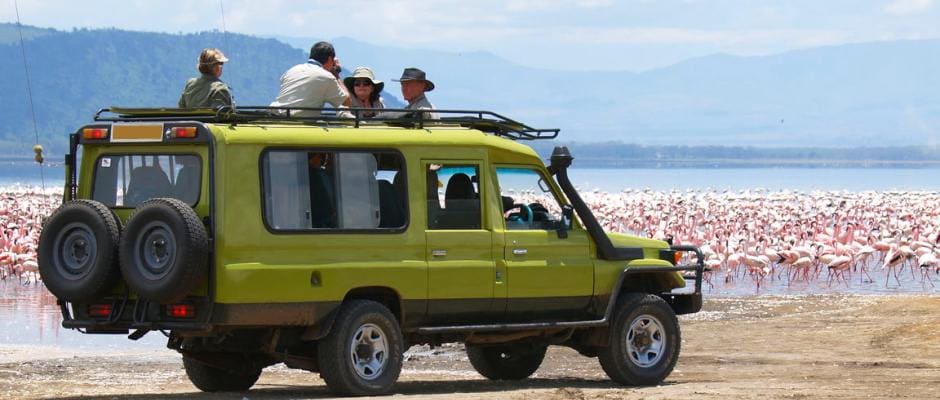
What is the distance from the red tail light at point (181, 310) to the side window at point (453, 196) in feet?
6.17

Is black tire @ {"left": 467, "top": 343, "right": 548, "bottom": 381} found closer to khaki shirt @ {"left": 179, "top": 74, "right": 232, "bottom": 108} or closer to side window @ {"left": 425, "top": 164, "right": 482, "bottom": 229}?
side window @ {"left": 425, "top": 164, "right": 482, "bottom": 229}

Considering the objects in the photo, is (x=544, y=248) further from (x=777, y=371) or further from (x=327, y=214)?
(x=777, y=371)

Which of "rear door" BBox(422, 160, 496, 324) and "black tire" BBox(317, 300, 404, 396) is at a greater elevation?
"rear door" BBox(422, 160, 496, 324)

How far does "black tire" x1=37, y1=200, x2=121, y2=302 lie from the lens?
1093cm

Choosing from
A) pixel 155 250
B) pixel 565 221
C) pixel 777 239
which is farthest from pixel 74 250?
pixel 777 239

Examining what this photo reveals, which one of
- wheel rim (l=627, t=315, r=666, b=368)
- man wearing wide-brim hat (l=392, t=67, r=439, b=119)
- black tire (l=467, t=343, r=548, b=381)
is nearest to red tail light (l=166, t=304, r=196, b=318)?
man wearing wide-brim hat (l=392, t=67, r=439, b=119)

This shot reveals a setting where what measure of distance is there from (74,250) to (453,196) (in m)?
2.67

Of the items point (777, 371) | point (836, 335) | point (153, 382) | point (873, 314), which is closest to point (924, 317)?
point (873, 314)

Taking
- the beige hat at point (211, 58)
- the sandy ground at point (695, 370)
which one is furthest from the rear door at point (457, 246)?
the beige hat at point (211, 58)

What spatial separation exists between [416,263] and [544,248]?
4.05 ft

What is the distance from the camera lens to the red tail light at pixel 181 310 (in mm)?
10790

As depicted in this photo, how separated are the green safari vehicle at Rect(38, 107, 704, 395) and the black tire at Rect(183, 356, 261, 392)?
1cm

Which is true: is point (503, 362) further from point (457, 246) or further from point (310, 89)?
point (310, 89)

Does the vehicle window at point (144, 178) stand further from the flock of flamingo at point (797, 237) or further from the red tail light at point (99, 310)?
the flock of flamingo at point (797, 237)
